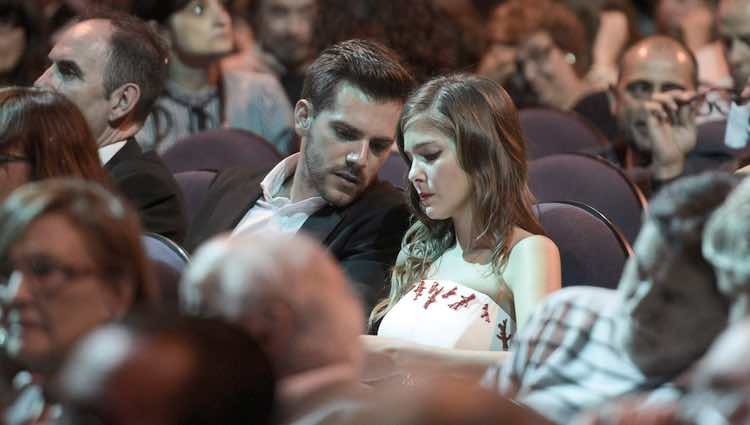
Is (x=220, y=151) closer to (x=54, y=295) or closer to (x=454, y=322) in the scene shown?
(x=454, y=322)

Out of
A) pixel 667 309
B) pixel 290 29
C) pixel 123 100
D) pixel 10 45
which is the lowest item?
pixel 290 29

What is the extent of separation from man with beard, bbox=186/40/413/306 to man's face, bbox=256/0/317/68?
2268mm

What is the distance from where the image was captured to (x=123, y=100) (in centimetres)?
367

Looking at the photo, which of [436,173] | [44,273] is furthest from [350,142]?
[44,273]

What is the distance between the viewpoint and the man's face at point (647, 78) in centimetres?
440

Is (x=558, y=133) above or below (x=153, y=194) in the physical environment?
below

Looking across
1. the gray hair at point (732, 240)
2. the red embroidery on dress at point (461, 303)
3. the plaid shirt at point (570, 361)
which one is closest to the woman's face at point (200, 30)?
the red embroidery on dress at point (461, 303)

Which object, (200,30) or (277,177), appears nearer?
(277,177)

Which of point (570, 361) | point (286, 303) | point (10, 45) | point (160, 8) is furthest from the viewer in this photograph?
point (10, 45)

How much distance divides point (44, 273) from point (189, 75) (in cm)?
320

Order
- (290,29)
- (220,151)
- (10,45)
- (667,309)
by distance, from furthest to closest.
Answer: (290,29)
(10,45)
(220,151)
(667,309)

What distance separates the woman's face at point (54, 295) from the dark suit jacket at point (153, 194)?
4.75 ft

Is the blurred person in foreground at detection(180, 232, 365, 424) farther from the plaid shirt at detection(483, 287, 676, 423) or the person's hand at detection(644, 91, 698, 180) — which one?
the person's hand at detection(644, 91, 698, 180)

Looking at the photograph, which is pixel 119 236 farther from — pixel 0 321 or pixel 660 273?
pixel 660 273
